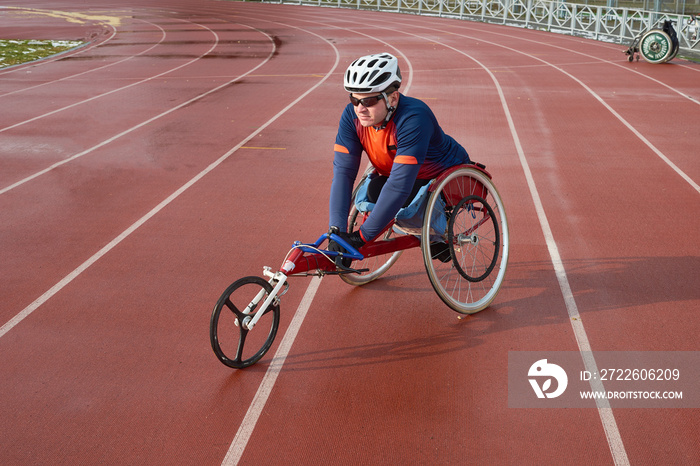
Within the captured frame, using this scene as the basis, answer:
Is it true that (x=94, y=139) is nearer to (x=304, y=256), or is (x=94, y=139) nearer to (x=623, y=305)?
(x=304, y=256)

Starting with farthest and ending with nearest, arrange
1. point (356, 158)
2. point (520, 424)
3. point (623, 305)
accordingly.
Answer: point (623, 305), point (356, 158), point (520, 424)

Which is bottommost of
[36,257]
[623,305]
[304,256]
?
[36,257]

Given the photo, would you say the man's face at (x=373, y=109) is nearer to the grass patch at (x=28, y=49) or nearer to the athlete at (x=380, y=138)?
the athlete at (x=380, y=138)

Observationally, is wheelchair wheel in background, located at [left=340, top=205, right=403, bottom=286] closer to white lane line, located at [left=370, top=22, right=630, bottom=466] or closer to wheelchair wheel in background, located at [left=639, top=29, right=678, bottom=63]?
white lane line, located at [left=370, top=22, right=630, bottom=466]

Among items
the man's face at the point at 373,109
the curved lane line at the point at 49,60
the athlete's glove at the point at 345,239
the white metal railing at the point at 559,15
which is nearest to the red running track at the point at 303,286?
the athlete's glove at the point at 345,239

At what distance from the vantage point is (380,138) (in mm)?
4395

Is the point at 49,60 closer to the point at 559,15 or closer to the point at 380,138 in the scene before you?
the point at 380,138

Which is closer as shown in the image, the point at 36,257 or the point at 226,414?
the point at 226,414

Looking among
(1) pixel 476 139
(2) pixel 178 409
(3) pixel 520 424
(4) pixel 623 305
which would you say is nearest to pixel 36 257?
(2) pixel 178 409

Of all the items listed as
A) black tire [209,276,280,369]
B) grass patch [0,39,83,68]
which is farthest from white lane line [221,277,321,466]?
grass patch [0,39,83,68]

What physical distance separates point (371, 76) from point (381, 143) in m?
0.46

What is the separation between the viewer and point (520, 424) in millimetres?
3695

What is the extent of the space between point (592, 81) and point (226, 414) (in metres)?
13.5

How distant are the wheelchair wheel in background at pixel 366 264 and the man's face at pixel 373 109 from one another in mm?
980
